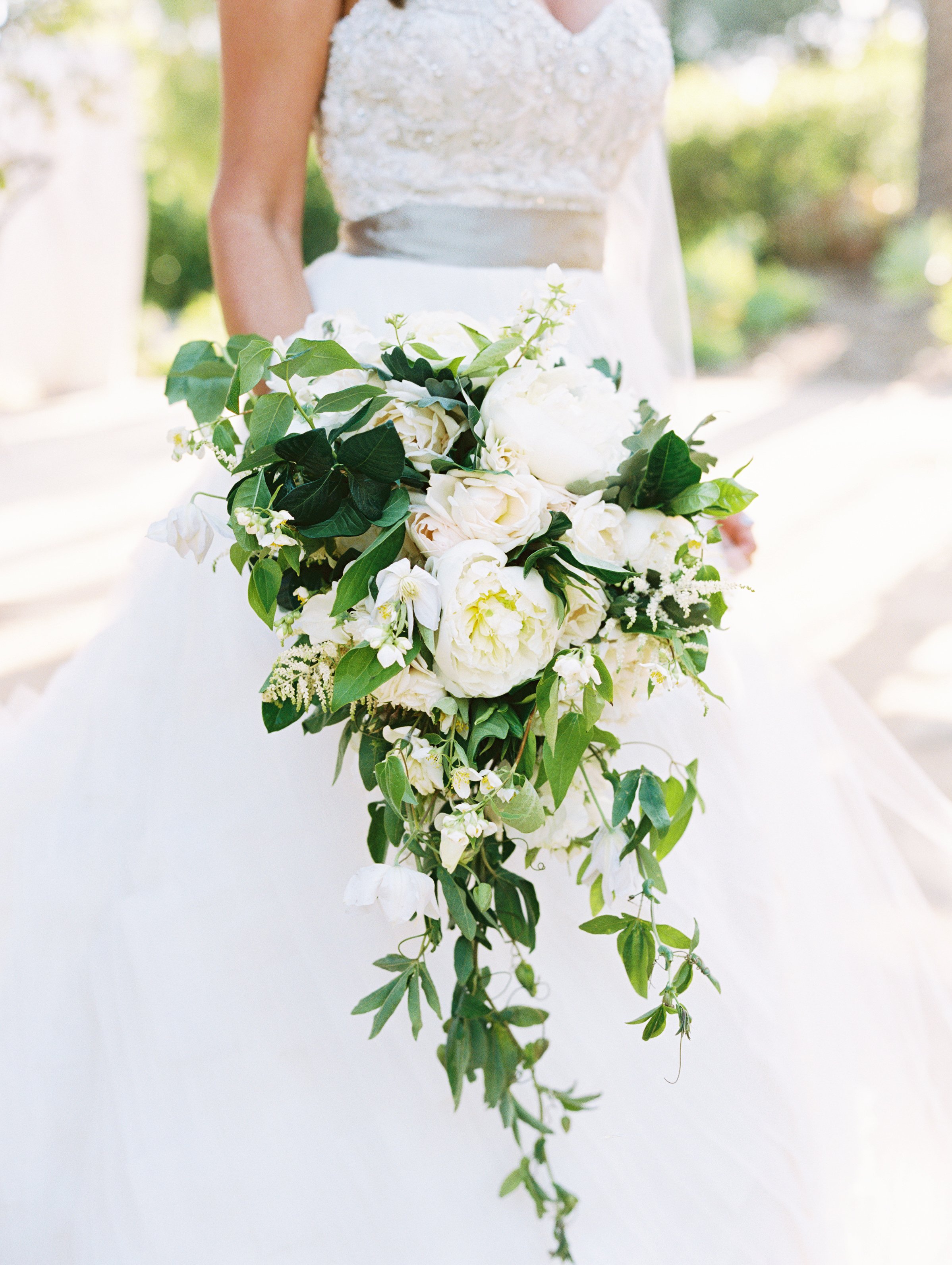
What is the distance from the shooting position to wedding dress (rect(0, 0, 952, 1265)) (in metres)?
1.26

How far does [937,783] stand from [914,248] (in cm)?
806

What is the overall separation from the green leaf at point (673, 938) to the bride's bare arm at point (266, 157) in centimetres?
84

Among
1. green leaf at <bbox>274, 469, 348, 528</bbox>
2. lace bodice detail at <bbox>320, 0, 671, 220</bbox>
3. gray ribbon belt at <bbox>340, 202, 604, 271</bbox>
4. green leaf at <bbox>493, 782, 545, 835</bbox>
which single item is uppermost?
lace bodice detail at <bbox>320, 0, 671, 220</bbox>

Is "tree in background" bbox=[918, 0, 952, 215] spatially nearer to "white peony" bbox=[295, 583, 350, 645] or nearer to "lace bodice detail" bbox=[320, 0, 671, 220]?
"lace bodice detail" bbox=[320, 0, 671, 220]

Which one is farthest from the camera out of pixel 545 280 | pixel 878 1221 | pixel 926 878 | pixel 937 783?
pixel 937 783

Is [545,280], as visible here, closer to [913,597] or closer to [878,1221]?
[878,1221]

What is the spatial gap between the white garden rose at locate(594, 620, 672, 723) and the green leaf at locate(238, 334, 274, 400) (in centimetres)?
38

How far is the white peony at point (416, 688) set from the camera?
34.7 inches

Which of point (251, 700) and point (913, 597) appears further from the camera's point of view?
point (913, 597)

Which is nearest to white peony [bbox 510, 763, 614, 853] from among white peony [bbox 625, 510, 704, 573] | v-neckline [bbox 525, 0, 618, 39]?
white peony [bbox 625, 510, 704, 573]

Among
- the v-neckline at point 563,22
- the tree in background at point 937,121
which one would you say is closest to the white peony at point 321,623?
the v-neckline at point 563,22

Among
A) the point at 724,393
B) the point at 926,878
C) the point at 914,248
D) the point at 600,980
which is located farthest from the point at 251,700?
the point at 914,248

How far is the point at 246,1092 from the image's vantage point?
4.16 ft

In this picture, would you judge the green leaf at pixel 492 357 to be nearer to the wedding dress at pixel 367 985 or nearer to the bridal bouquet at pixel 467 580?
the bridal bouquet at pixel 467 580
